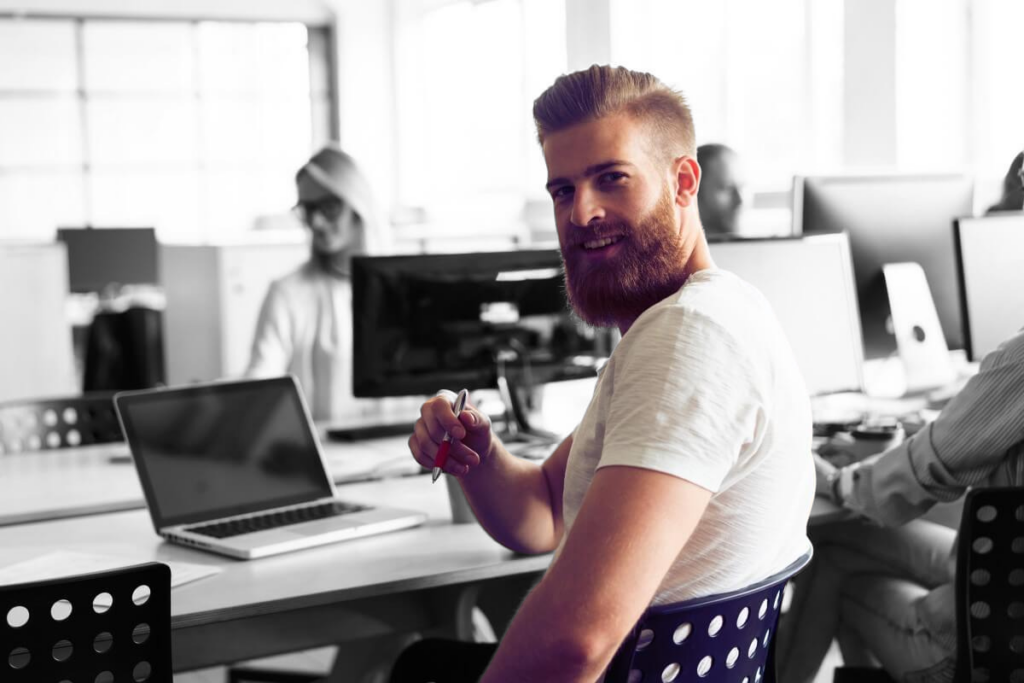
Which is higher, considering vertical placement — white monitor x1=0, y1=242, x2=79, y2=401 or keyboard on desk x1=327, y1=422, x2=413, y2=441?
white monitor x1=0, y1=242, x2=79, y2=401

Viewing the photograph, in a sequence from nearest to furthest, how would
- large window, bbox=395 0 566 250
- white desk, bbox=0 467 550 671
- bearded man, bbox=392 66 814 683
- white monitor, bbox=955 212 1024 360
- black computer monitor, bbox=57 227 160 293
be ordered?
bearded man, bbox=392 66 814 683
white desk, bbox=0 467 550 671
white monitor, bbox=955 212 1024 360
black computer monitor, bbox=57 227 160 293
large window, bbox=395 0 566 250

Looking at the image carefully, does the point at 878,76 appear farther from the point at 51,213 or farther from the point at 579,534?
the point at 51,213

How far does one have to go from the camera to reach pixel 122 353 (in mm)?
4219

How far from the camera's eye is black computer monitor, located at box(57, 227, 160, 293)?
5508 millimetres

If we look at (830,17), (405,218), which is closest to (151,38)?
(405,218)

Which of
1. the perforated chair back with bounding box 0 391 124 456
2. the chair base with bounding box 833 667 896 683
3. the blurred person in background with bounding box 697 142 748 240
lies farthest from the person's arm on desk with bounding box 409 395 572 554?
the blurred person in background with bounding box 697 142 748 240

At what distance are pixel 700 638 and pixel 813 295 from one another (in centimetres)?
153

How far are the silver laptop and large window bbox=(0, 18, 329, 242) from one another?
23.6ft

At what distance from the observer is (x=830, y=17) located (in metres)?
5.22

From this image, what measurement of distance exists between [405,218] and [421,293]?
22.5 ft

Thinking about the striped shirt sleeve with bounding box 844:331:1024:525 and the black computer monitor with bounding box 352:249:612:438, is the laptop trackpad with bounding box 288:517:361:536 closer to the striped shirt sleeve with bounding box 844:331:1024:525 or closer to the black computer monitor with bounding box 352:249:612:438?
the black computer monitor with bounding box 352:249:612:438

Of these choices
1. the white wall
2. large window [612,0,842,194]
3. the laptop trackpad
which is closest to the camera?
the laptop trackpad

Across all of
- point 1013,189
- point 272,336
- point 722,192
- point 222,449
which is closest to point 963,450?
point 1013,189

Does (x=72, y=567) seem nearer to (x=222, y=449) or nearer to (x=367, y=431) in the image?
(x=222, y=449)
